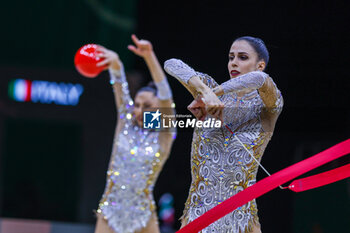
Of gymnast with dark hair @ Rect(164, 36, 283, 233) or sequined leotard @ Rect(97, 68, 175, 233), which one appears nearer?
gymnast with dark hair @ Rect(164, 36, 283, 233)

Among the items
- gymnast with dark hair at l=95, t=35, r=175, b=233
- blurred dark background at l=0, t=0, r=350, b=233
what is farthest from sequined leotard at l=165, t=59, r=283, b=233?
gymnast with dark hair at l=95, t=35, r=175, b=233

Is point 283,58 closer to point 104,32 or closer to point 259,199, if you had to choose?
point 259,199

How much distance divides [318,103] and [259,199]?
398mm

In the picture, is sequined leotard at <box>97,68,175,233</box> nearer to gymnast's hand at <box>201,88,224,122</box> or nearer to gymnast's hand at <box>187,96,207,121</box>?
gymnast's hand at <box>187,96,207,121</box>

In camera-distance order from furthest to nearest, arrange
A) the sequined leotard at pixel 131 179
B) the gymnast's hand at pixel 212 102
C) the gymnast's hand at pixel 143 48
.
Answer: the sequined leotard at pixel 131 179 → the gymnast's hand at pixel 143 48 → the gymnast's hand at pixel 212 102

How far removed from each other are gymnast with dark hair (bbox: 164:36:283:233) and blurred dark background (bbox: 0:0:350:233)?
84mm

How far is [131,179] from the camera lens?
193 centimetres

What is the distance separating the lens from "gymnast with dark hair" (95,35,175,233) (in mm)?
1918

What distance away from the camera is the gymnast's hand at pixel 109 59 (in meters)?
1.93

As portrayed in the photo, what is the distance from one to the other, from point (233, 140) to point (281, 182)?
200 mm

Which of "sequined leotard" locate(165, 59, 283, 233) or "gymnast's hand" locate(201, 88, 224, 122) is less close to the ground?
"gymnast's hand" locate(201, 88, 224, 122)

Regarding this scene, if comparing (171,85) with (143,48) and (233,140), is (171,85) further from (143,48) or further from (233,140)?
(233,140)

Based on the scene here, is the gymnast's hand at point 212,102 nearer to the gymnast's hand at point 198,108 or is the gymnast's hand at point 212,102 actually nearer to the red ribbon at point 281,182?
the gymnast's hand at point 198,108

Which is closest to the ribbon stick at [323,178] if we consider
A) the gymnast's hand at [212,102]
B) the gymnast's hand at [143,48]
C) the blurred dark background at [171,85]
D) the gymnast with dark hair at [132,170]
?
the blurred dark background at [171,85]
